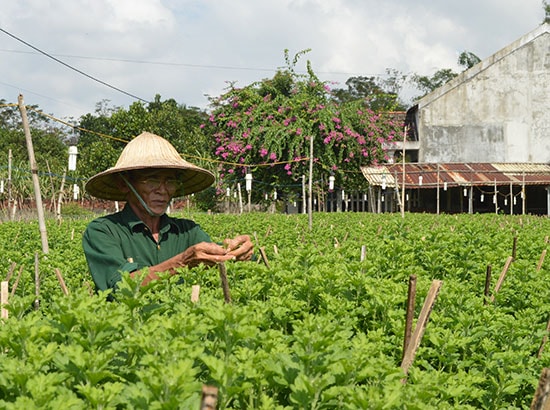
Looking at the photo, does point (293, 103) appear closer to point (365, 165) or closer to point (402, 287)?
point (365, 165)

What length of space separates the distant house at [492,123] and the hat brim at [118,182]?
104 feet

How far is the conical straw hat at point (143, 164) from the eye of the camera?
4398 mm

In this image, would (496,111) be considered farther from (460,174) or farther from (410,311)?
(410,311)

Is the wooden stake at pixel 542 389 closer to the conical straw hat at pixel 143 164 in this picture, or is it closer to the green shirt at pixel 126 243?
the green shirt at pixel 126 243

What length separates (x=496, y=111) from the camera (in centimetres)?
3700

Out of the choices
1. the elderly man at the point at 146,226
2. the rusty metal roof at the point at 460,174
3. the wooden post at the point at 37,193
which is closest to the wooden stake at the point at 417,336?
the elderly man at the point at 146,226

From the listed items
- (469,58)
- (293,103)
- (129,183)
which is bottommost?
(129,183)

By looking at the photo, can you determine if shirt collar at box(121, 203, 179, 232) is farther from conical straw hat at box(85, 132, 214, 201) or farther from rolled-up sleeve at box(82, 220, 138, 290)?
conical straw hat at box(85, 132, 214, 201)

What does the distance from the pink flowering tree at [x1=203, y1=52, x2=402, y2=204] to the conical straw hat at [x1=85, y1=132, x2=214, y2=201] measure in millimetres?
23742

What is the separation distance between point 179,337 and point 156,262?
2397 millimetres

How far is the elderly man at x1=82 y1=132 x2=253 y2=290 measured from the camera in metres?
3.97

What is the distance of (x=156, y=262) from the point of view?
446 cm

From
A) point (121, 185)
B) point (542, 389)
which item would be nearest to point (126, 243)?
point (121, 185)

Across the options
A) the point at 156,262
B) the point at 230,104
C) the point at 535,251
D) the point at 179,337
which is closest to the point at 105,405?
the point at 179,337
